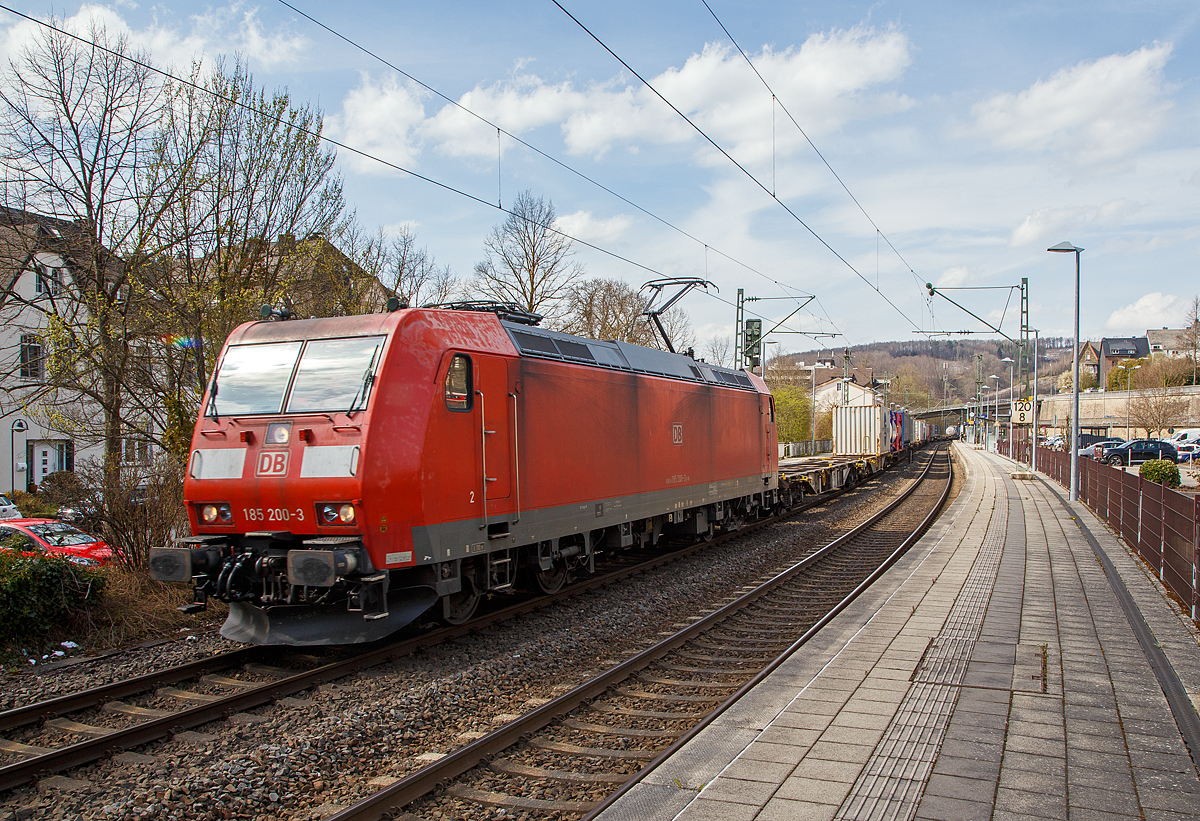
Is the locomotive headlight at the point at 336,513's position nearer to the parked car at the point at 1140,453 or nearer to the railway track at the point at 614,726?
the railway track at the point at 614,726

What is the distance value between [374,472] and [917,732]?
4.78 m

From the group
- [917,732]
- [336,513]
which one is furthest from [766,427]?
[917,732]

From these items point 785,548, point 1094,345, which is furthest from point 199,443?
point 1094,345

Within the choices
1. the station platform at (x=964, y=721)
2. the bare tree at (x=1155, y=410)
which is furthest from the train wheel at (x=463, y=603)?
the bare tree at (x=1155, y=410)

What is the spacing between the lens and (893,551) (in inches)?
552

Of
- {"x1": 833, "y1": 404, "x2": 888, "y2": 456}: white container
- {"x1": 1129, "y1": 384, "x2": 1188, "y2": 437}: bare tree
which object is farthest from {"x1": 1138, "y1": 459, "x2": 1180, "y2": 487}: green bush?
{"x1": 1129, "y1": 384, "x2": 1188, "y2": 437}: bare tree

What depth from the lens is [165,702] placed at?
243 inches

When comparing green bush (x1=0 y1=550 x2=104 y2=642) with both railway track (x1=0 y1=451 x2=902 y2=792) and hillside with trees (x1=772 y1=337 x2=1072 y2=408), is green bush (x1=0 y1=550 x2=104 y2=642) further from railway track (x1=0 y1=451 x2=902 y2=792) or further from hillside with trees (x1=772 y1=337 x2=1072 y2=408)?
hillside with trees (x1=772 y1=337 x2=1072 y2=408)

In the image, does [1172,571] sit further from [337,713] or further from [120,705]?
[120,705]

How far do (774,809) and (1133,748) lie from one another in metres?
2.65

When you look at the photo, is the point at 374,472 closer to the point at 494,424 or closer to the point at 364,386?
the point at 364,386

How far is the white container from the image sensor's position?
32.5 m

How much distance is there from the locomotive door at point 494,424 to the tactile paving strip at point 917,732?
4.45m

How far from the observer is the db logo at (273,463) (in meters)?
7.02
